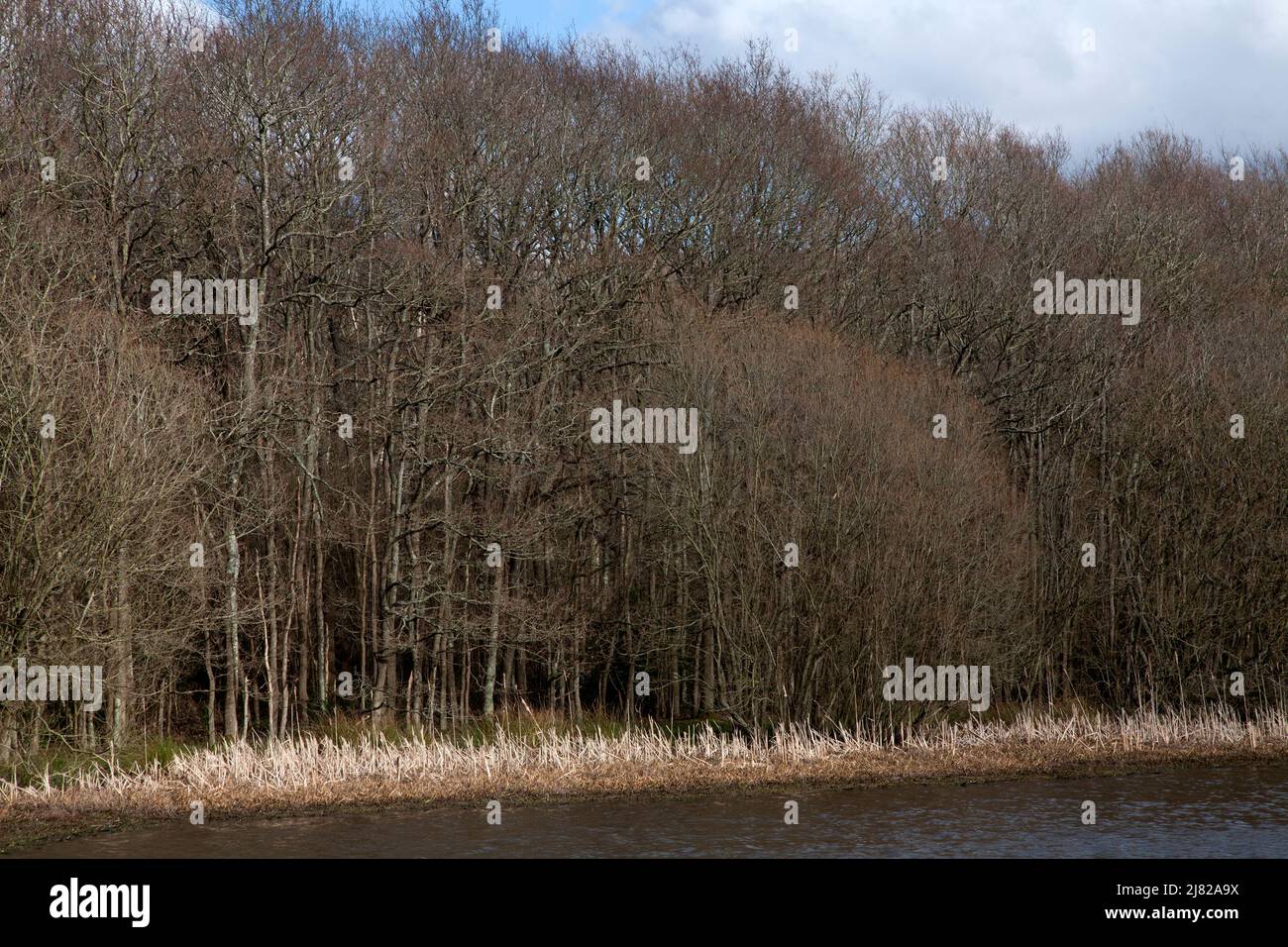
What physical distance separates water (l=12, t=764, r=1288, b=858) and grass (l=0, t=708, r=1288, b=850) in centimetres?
64

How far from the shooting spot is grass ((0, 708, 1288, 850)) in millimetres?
18078

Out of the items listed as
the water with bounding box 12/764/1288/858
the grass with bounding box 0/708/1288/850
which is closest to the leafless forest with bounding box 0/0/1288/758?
the grass with bounding box 0/708/1288/850

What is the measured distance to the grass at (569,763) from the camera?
18.1 meters

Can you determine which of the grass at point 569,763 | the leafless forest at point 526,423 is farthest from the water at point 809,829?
the leafless forest at point 526,423

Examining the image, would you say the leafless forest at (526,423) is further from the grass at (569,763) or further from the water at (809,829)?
the water at (809,829)

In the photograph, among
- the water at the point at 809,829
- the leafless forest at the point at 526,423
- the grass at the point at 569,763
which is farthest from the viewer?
the leafless forest at the point at 526,423

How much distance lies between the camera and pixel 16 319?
19.2 meters

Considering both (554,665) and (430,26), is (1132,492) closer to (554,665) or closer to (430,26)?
(554,665)

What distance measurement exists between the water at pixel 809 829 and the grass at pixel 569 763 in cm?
64

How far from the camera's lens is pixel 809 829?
17.5 m

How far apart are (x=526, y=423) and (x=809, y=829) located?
12.3m

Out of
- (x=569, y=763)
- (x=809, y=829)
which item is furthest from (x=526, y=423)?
(x=809, y=829)

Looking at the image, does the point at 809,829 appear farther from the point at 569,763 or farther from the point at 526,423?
the point at 526,423

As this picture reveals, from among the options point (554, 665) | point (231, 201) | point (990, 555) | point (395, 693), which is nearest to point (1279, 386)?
point (990, 555)
